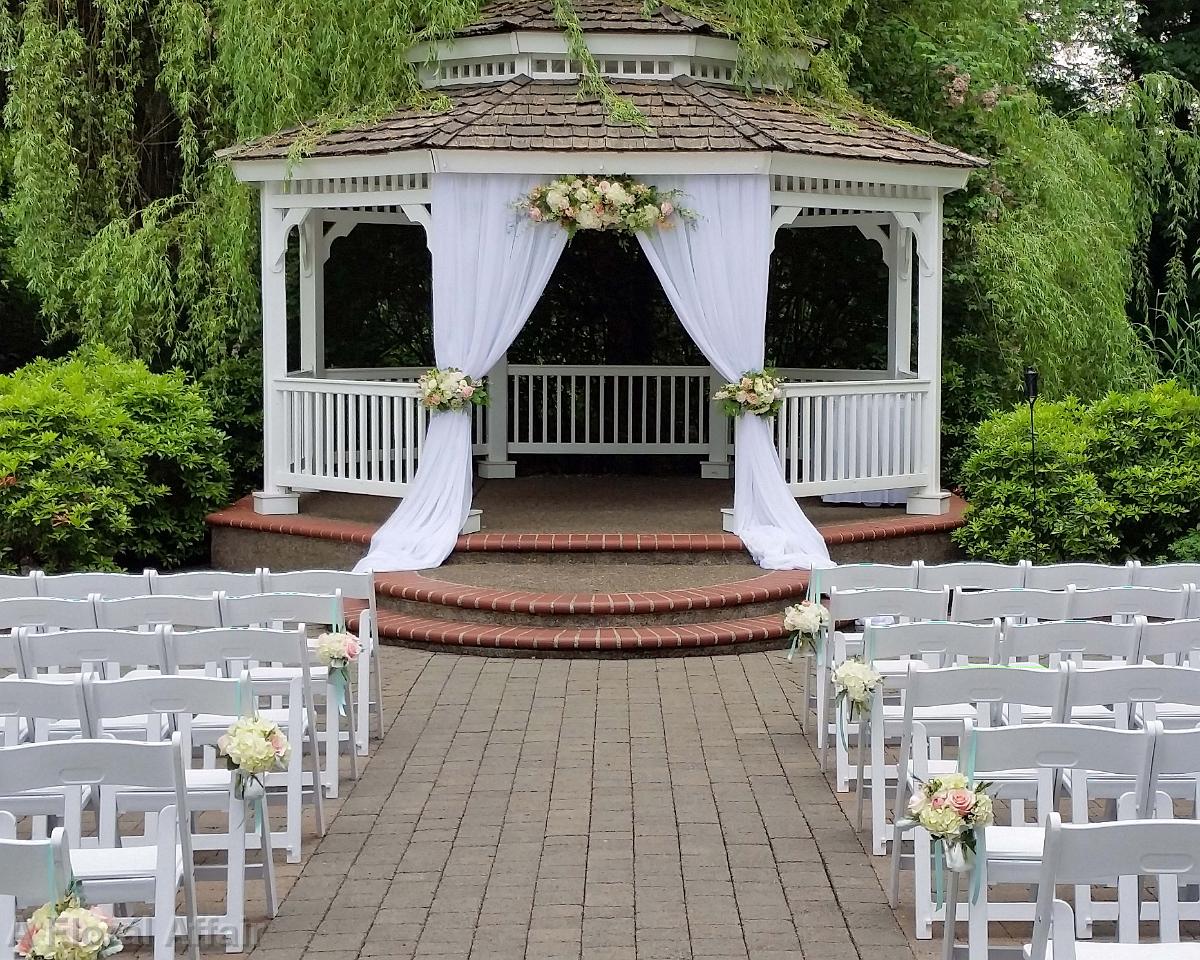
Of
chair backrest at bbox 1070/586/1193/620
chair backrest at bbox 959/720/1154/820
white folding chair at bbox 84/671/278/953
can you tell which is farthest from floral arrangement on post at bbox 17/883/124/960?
chair backrest at bbox 1070/586/1193/620

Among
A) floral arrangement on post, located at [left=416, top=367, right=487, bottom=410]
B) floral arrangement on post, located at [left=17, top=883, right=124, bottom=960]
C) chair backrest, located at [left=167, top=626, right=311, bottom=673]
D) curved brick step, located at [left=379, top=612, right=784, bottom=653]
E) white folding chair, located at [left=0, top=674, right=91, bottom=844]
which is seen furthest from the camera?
floral arrangement on post, located at [left=416, top=367, right=487, bottom=410]

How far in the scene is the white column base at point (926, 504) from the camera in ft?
45.1

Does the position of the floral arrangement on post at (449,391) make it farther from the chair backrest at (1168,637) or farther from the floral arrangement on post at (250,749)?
the floral arrangement on post at (250,749)

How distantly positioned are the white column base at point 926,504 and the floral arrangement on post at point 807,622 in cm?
585

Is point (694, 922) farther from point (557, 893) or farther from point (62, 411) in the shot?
point (62, 411)

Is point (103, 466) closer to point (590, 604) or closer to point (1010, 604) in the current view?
point (590, 604)

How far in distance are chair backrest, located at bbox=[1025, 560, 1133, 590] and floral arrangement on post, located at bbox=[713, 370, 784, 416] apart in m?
4.03

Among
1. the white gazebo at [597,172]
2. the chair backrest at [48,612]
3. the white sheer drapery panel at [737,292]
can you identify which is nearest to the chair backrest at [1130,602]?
the chair backrest at [48,612]

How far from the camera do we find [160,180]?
54.5 ft

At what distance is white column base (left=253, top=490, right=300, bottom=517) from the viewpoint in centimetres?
1375

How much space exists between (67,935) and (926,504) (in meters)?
10.9

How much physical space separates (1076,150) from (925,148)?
Result: 6.00m

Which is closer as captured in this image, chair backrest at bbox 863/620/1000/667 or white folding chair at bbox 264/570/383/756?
chair backrest at bbox 863/620/1000/667

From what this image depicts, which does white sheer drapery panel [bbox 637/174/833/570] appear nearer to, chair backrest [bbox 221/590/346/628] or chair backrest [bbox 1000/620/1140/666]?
chair backrest [bbox 221/590/346/628]
